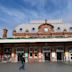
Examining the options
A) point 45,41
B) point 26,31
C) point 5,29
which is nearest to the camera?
point 45,41

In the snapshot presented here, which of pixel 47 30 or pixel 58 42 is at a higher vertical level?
pixel 47 30

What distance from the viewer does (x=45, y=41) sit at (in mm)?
29875

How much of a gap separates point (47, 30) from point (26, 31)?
5906 millimetres

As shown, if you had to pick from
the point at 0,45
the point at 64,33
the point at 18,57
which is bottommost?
the point at 18,57

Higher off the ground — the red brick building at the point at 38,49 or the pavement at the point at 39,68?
the red brick building at the point at 38,49

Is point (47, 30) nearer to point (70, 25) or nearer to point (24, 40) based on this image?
point (70, 25)

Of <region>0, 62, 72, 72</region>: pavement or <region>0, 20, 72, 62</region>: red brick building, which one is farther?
<region>0, 20, 72, 62</region>: red brick building

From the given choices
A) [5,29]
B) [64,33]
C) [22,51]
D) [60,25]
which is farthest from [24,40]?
[60,25]

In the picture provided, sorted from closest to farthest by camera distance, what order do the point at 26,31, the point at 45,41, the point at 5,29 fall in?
the point at 45,41 < the point at 5,29 < the point at 26,31

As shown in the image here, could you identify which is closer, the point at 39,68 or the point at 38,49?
the point at 39,68

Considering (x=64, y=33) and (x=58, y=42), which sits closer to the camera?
(x=58, y=42)

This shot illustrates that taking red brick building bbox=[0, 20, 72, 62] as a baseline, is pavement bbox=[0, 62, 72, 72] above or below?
below

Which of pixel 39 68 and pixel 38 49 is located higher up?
pixel 38 49

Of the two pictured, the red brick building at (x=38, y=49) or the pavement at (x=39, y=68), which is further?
the red brick building at (x=38, y=49)
